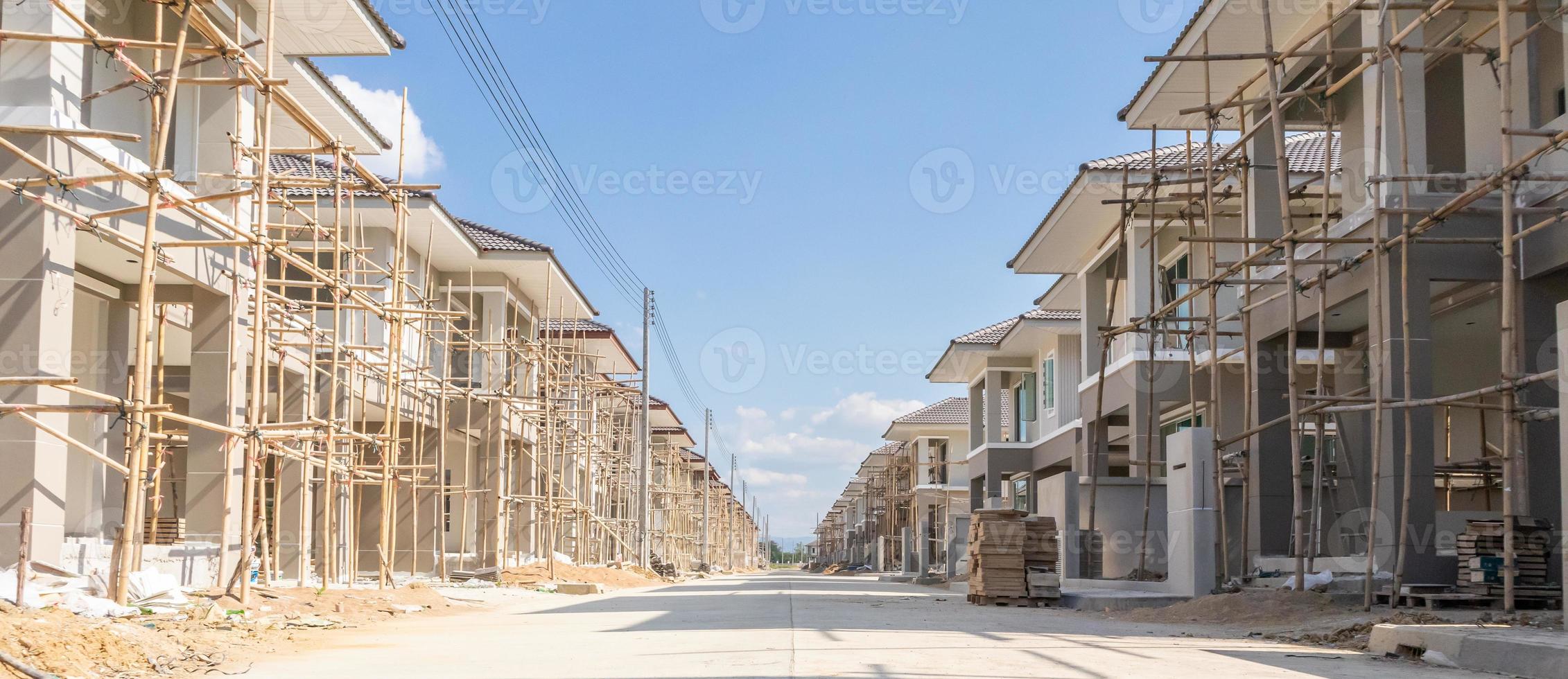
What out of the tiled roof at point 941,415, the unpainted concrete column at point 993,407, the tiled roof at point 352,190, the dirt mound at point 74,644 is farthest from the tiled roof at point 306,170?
the tiled roof at point 941,415

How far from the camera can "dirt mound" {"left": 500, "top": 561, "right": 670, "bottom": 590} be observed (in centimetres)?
2789

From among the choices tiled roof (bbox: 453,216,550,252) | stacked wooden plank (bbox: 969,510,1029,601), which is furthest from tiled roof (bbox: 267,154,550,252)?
stacked wooden plank (bbox: 969,510,1029,601)

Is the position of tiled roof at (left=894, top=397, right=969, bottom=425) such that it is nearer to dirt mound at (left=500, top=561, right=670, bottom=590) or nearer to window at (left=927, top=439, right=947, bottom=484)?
window at (left=927, top=439, right=947, bottom=484)

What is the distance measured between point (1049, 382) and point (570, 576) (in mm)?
13713

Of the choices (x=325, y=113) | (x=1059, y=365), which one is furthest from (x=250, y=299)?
(x=1059, y=365)

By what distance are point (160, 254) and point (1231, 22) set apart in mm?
14201

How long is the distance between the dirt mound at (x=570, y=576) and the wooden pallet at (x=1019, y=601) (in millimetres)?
11236

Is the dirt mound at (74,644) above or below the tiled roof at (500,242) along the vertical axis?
below

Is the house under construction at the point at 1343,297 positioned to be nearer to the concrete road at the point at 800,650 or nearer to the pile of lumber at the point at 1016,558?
the pile of lumber at the point at 1016,558

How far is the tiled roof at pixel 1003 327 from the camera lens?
3303 centimetres

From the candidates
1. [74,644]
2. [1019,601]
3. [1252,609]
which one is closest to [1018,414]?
[1019,601]

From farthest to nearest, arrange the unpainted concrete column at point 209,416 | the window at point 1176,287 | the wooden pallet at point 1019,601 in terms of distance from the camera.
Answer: the window at point 1176,287 < the wooden pallet at point 1019,601 < the unpainted concrete column at point 209,416

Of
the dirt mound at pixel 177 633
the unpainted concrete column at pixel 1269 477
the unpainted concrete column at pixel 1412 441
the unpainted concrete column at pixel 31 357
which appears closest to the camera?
the dirt mound at pixel 177 633

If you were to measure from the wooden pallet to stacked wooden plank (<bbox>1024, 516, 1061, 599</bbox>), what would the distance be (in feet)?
0.29
